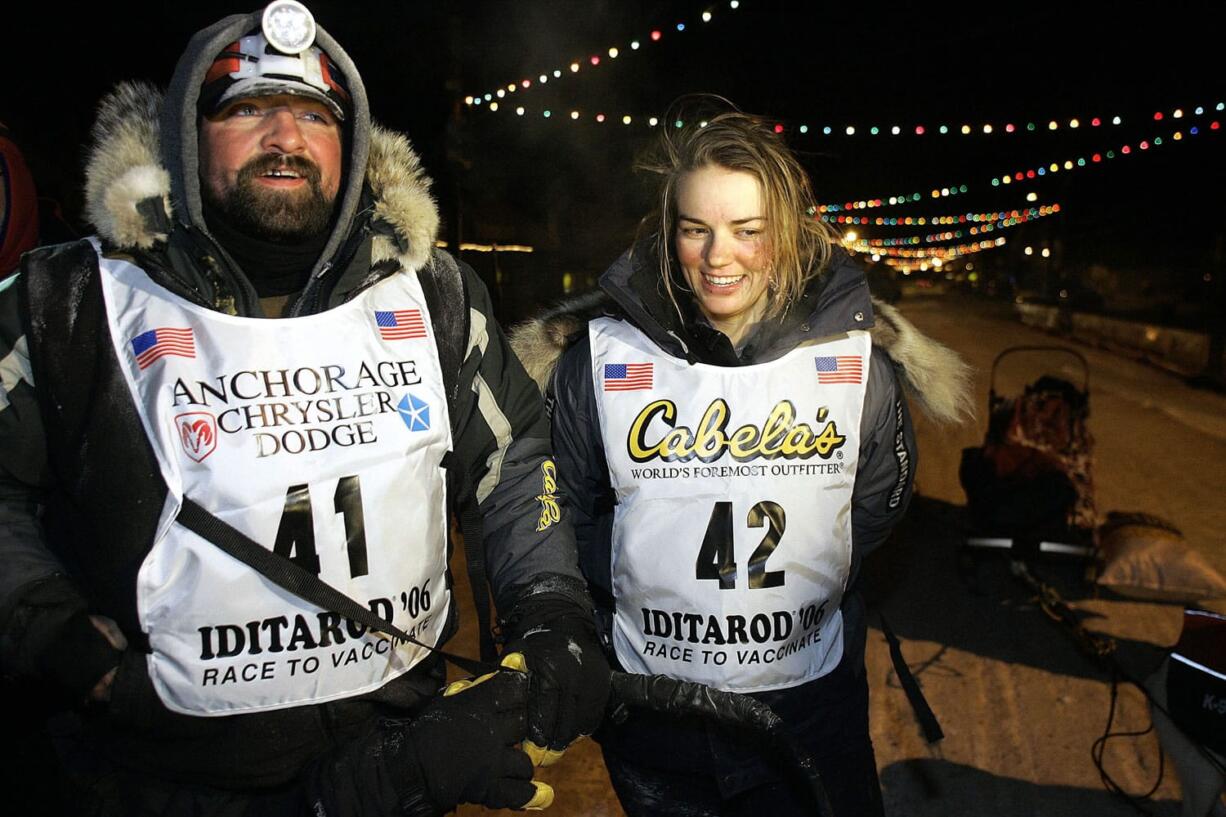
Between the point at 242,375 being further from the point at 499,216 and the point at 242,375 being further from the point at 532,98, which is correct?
the point at 499,216

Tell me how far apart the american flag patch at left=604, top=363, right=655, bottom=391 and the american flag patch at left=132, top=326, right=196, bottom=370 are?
1155 millimetres

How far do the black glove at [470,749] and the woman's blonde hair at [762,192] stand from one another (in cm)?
134

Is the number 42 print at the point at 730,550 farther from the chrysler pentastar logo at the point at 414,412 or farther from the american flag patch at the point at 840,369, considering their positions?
the chrysler pentastar logo at the point at 414,412

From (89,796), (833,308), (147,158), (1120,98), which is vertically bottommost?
(89,796)

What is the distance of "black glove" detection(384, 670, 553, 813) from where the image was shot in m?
1.68

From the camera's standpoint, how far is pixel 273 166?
204cm

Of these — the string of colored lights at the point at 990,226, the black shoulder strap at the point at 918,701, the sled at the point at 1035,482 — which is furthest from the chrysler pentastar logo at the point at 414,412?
the string of colored lights at the point at 990,226

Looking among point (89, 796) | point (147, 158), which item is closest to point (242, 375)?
point (147, 158)

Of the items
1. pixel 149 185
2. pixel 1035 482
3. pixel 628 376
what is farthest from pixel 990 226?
pixel 149 185

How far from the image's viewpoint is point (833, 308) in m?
2.50

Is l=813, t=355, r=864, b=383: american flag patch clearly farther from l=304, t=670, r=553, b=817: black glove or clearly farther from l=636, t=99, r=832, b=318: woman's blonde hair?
l=304, t=670, r=553, b=817: black glove

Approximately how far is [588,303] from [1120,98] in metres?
15.3

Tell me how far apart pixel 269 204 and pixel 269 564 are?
895mm

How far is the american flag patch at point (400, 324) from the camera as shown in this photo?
204 centimetres
